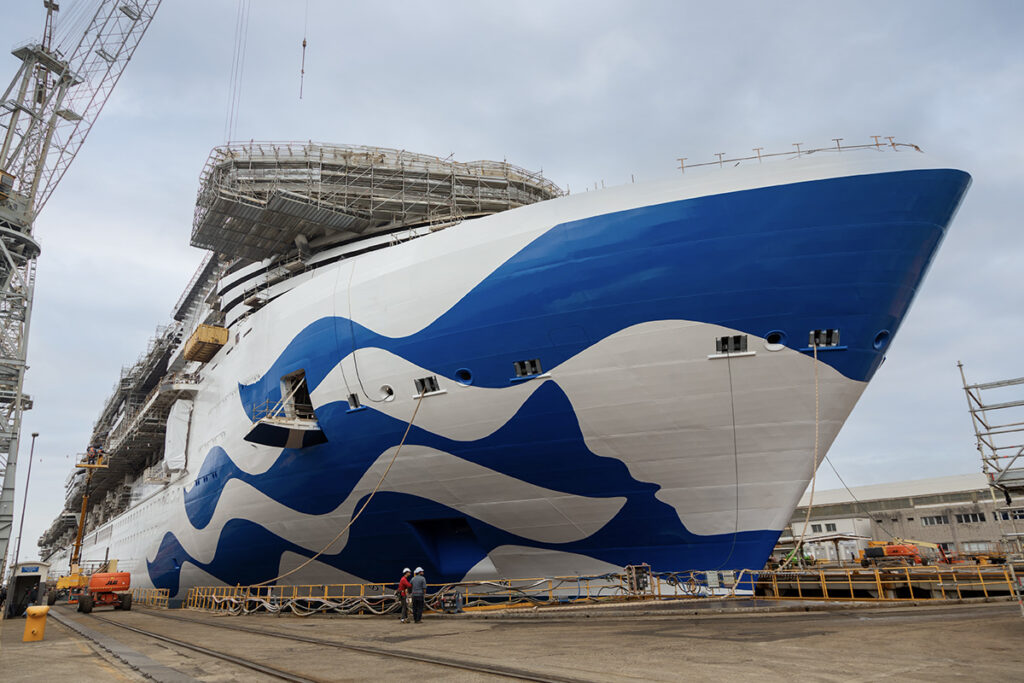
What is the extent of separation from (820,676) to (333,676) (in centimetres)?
479

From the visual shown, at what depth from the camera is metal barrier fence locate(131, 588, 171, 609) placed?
91.8ft

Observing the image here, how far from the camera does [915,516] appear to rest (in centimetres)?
4441

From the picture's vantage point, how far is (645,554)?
13.1 metres

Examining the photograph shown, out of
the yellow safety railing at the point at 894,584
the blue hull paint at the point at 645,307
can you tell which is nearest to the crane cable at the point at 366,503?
the blue hull paint at the point at 645,307

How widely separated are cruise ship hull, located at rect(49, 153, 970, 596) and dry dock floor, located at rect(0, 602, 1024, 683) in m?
1.98

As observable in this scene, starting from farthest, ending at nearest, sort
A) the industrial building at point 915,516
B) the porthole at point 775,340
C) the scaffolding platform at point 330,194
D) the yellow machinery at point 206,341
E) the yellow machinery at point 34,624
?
the industrial building at point 915,516
the yellow machinery at point 206,341
the scaffolding platform at point 330,194
the yellow machinery at point 34,624
the porthole at point 775,340

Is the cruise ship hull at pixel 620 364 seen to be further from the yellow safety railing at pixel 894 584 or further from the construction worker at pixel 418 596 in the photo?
the yellow safety railing at pixel 894 584

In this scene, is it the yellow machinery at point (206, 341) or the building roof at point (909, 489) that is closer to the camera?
the yellow machinery at point (206, 341)

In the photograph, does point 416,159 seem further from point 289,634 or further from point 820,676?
point 820,676

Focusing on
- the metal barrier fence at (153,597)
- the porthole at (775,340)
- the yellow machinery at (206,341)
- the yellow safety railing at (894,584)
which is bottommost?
the metal barrier fence at (153,597)

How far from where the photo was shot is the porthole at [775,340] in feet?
Answer: 38.6

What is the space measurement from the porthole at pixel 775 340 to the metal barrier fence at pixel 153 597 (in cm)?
2682

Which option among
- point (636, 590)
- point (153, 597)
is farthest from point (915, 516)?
point (153, 597)

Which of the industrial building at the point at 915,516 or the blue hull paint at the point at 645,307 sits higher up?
the blue hull paint at the point at 645,307
